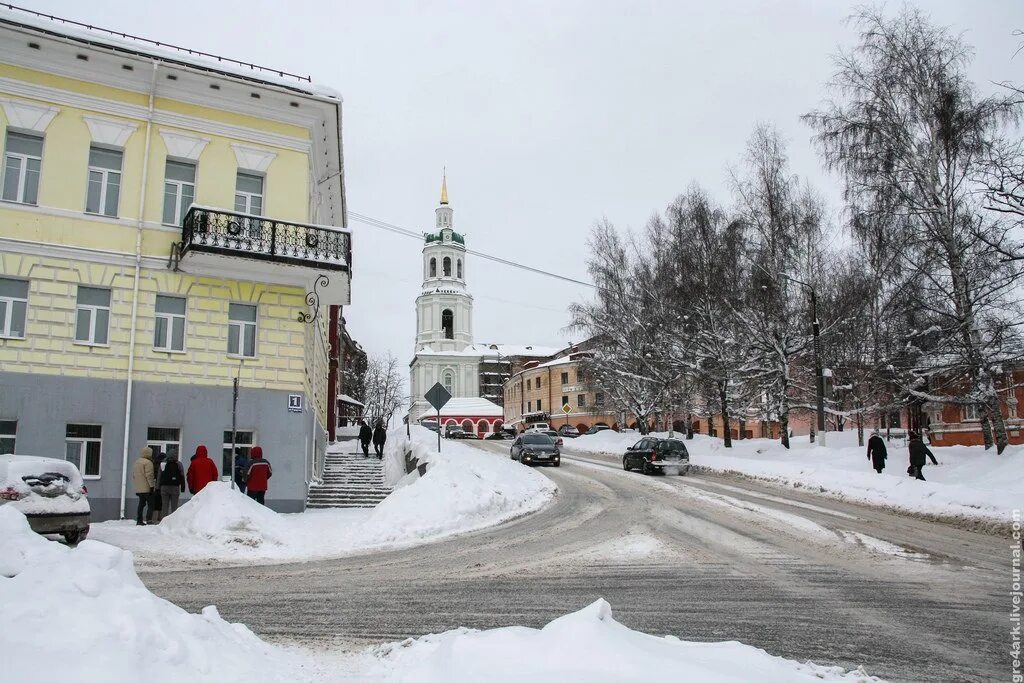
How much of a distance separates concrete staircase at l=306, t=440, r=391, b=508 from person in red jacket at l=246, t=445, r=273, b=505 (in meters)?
3.22

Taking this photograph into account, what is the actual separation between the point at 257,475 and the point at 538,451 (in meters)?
17.9

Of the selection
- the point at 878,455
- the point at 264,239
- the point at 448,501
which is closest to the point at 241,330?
the point at 264,239

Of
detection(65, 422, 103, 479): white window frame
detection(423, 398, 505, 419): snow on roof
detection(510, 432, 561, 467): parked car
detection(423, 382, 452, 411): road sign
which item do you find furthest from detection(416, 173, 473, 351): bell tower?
detection(65, 422, 103, 479): white window frame

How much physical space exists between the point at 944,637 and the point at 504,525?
9.98m

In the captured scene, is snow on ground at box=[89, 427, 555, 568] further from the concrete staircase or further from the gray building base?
the concrete staircase

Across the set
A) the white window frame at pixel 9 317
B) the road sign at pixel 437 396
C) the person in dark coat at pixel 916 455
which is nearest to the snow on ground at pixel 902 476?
the person in dark coat at pixel 916 455

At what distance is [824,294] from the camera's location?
108 feet

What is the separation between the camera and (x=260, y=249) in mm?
17266

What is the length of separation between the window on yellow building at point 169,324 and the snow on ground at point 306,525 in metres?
4.35

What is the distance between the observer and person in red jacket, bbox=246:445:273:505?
16.1 meters

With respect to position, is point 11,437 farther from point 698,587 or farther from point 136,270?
point 698,587

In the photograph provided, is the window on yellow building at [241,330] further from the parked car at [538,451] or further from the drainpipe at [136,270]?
the parked car at [538,451]

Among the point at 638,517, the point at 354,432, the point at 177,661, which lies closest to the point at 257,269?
the point at 638,517

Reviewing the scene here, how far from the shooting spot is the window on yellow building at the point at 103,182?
16953 millimetres
